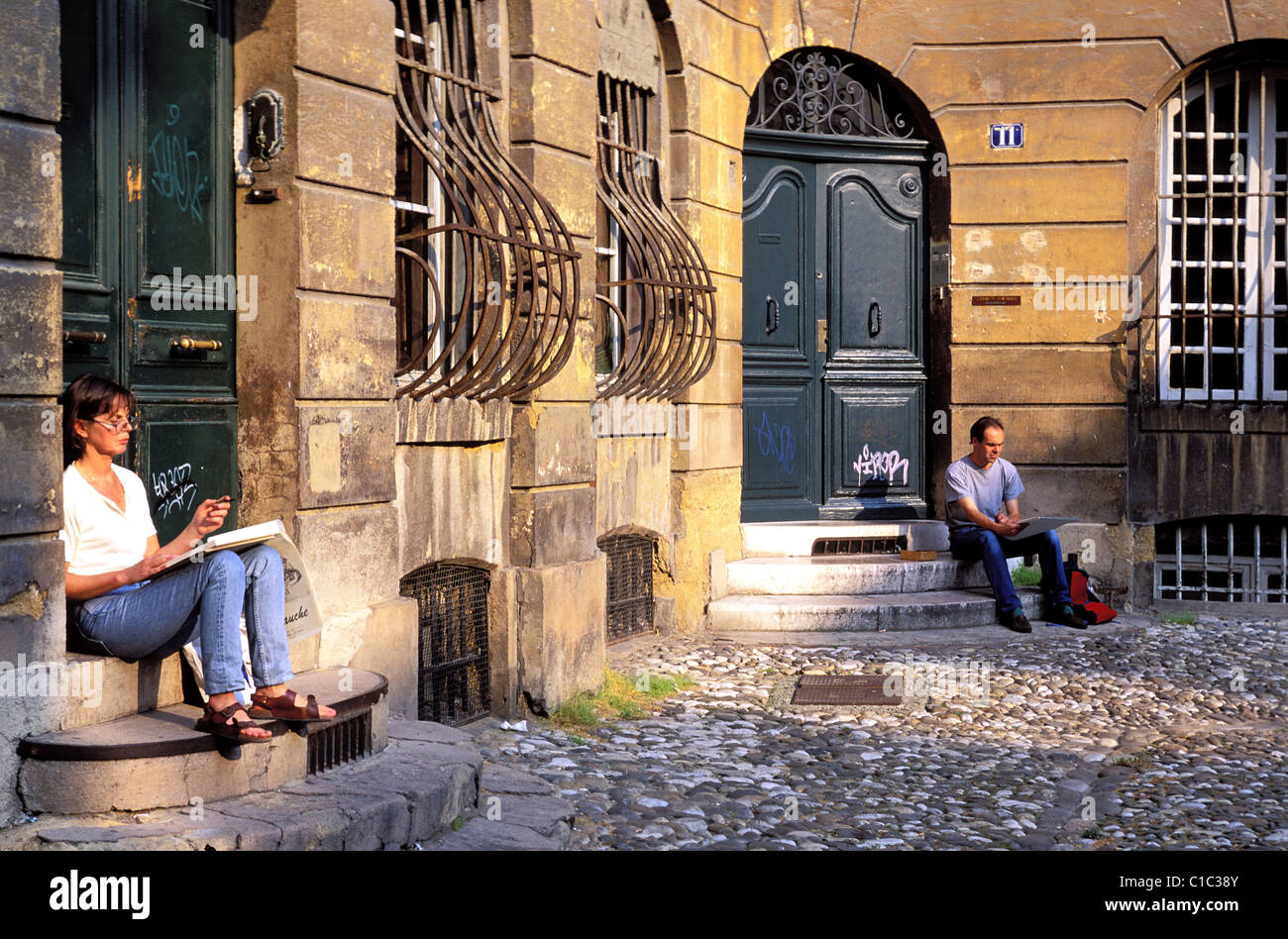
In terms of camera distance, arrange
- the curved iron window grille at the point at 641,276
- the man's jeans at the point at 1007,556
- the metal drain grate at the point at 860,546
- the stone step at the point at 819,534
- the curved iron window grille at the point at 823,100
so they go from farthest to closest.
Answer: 1. the curved iron window grille at the point at 823,100
2. the metal drain grate at the point at 860,546
3. the stone step at the point at 819,534
4. the man's jeans at the point at 1007,556
5. the curved iron window grille at the point at 641,276

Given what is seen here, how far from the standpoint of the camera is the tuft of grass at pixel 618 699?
7254 millimetres

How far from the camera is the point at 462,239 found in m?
7.01

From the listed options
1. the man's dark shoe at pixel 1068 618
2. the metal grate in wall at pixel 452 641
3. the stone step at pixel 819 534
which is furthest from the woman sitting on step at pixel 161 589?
the man's dark shoe at pixel 1068 618

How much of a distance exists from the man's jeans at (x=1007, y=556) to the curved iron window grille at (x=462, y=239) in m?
4.05

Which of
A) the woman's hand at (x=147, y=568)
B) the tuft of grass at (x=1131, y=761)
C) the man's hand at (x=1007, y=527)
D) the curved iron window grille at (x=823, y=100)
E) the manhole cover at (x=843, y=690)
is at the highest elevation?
the curved iron window grille at (x=823, y=100)

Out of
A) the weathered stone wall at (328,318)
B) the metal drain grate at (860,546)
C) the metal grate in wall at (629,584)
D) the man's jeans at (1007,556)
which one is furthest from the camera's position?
the metal drain grate at (860,546)

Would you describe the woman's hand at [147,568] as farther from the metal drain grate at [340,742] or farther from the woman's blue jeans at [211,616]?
the metal drain grate at [340,742]

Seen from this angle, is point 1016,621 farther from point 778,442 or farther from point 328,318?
point 328,318

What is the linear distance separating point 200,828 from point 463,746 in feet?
4.61

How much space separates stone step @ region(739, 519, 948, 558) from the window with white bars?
6.94 ft

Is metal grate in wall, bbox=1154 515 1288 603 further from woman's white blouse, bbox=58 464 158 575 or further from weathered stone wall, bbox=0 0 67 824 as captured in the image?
weathered stone wall, bbox=0 0 67 824

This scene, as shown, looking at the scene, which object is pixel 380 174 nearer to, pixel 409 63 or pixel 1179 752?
pixel 409 63

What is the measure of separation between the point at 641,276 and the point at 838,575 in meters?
2.51

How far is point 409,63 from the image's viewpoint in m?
6.55
